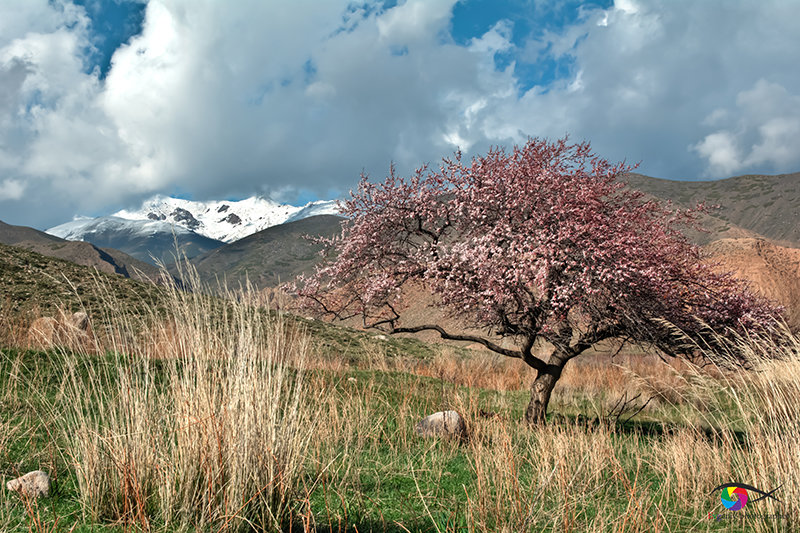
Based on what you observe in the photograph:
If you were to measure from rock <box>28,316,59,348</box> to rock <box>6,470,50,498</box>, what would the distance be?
104cm

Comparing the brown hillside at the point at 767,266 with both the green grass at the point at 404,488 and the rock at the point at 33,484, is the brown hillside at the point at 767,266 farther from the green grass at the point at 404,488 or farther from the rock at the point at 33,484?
the rock at the point at 33,484

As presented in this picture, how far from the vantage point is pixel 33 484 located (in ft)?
12.4

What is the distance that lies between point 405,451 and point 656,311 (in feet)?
13.0

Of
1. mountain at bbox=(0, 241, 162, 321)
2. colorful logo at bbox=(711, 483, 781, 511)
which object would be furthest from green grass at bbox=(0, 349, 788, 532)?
mountain at bbox=(0, 241, 162, 321)

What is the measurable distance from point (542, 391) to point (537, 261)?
285 centimetres

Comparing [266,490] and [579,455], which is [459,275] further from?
[266,490]

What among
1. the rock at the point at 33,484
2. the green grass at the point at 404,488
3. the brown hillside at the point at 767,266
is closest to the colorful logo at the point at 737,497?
the green grass at the point at 404,488

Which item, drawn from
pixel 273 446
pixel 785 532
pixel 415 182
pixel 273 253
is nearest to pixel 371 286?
pixel 415 182

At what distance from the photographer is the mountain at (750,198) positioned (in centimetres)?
7159

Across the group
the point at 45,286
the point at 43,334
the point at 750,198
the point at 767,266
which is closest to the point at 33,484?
the point at 43,334

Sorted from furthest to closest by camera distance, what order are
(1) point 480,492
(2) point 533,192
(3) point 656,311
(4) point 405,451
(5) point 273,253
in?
(5) point 273,253 → (2) point 533,192 → (3) point 656,311 → (4) point 405,451 → (1) point 480,492

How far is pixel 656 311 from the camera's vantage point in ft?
22.9

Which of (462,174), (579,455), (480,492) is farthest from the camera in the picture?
(462,174)

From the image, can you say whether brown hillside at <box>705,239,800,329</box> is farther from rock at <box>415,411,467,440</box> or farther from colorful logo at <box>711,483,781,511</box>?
colorful logo at <box>711,483,781,511</box>
